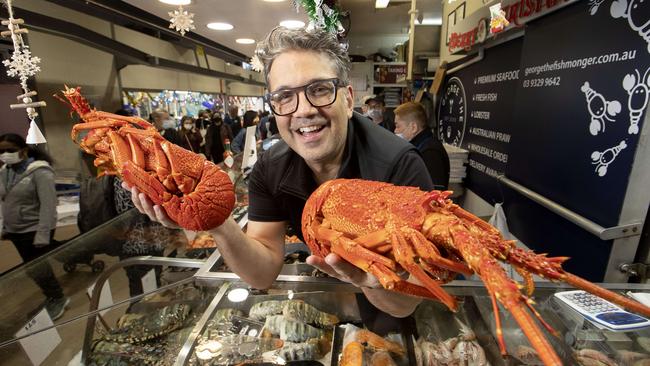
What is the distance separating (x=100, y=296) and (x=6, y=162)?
2.29 meters

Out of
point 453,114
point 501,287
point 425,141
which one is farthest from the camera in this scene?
point 453,114

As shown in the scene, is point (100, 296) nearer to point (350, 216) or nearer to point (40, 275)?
point (40, 275)

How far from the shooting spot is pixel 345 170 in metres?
1.64

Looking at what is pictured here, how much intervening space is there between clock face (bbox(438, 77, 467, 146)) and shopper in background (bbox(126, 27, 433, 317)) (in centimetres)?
479

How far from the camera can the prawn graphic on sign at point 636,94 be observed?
6.73ft

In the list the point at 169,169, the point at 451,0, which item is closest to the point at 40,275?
the point at 169,169

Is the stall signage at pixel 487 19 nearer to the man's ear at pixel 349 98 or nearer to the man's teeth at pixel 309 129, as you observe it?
the man's ear at pixel 349 98

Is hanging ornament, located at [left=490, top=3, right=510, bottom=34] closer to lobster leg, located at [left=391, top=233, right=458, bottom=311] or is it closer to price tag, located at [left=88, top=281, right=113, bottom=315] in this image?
lobster leg, located at [left=391, top=233, right=458, bottom=311]

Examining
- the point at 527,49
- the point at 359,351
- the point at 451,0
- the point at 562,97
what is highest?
the point at 451,0

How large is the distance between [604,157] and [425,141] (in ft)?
5.71

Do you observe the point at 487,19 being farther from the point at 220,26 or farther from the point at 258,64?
the point at 258,64

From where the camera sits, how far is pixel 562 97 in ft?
9.45

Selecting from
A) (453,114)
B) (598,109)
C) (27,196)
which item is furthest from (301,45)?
(453,114)

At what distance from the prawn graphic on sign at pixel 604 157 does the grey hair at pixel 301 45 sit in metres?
2.16
